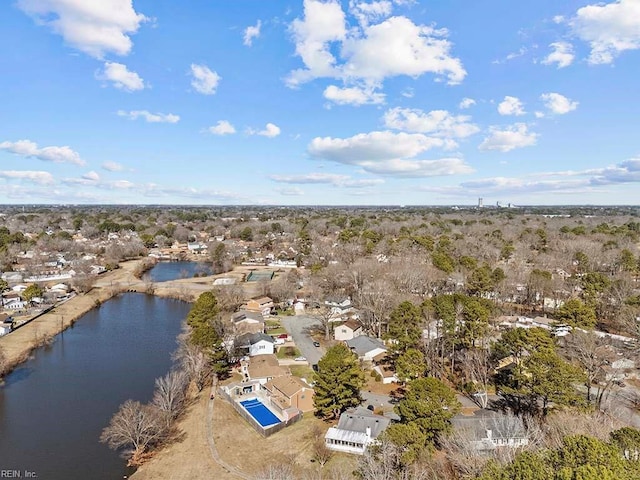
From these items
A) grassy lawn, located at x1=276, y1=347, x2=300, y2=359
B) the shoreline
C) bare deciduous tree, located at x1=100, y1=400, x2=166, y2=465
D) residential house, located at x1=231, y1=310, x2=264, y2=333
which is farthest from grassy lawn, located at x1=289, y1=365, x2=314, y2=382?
the shoreline

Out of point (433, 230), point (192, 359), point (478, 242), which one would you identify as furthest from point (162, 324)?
point (433, 230)

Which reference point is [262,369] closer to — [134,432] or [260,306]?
[134,432]

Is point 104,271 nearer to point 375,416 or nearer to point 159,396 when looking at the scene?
point 159,396

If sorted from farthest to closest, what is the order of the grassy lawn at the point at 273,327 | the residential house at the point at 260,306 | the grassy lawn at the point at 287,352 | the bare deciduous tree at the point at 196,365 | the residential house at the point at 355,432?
1. the residential house at the point at 260,306
2. the grassy lawn at the point at 273,327
3. the grassy lawn at the point at 287,352
4. the bare deciduous tree at the point at 196,365
5. the residential house at the point at 355,432

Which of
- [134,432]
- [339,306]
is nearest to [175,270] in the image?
[339,306]

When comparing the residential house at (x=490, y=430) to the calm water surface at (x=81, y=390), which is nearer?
the residential house at (x=490, y=430)

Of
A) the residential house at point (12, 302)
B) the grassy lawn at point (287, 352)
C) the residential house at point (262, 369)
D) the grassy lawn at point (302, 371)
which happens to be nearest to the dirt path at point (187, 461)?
the residential house at point (262, 369)

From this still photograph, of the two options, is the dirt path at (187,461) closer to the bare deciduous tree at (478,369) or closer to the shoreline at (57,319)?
the bare deciduous tree at (478,369)
